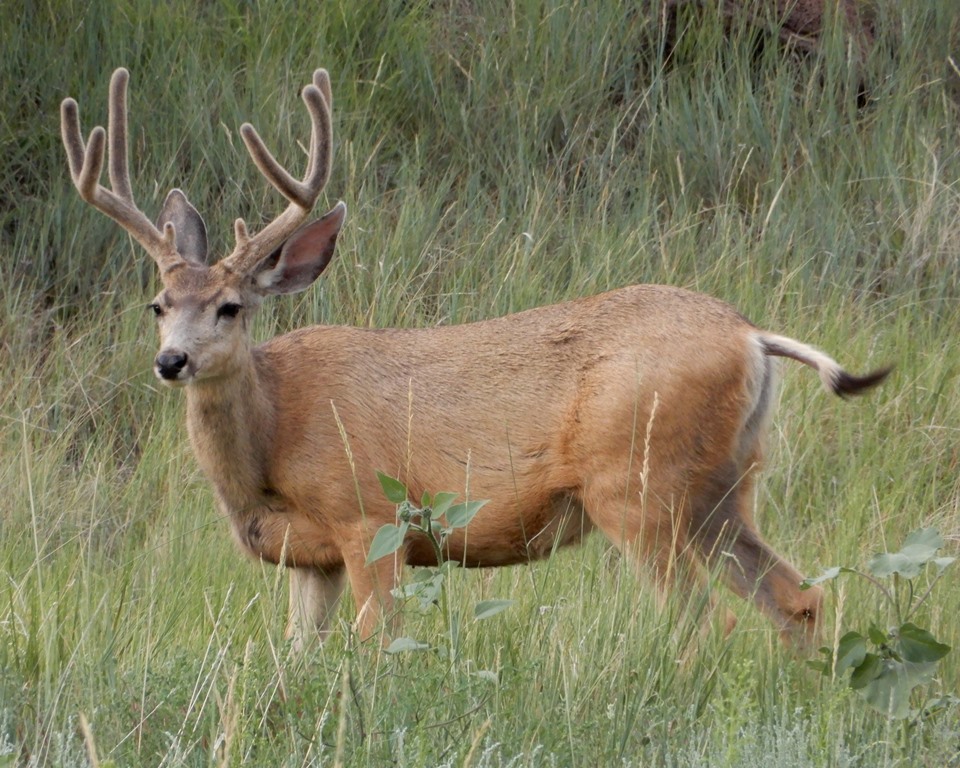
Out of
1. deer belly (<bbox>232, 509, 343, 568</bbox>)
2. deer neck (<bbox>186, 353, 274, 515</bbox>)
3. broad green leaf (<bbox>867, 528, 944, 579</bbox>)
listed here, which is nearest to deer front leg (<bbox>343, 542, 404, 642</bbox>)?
deer belly (<bbox>232, 509, 343, 568</bbox>)

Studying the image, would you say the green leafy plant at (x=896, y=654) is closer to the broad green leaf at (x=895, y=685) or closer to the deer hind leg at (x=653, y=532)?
the broad green leaf at (x=895, y=685)

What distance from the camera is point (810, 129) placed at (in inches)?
343

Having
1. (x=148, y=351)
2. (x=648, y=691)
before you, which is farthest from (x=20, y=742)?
(x=148, y=351)

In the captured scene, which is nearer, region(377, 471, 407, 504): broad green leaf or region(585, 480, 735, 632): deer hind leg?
region(377, 471, 407, 504): broad green leaf

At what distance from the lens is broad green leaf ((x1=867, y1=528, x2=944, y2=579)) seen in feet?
11.6

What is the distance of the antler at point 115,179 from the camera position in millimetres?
5648

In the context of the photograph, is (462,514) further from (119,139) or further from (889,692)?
(119,139)

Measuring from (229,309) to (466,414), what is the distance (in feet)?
2.84

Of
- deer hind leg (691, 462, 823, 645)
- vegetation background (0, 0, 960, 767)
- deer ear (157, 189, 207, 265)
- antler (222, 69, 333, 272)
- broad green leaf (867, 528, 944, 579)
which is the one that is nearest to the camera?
broad green leaf (867, 528, 944, 579)

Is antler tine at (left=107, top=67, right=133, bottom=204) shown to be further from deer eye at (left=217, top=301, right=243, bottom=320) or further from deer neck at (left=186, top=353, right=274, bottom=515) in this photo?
deer neck at (left=186, top=353, right=274, bottom=515)

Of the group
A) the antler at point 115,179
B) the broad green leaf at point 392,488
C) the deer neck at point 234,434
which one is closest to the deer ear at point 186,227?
the antler at point 115,179

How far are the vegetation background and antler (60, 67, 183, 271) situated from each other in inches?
30.8

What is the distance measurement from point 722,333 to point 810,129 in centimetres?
372

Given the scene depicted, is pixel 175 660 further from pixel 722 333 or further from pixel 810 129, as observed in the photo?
pixel 810 129
